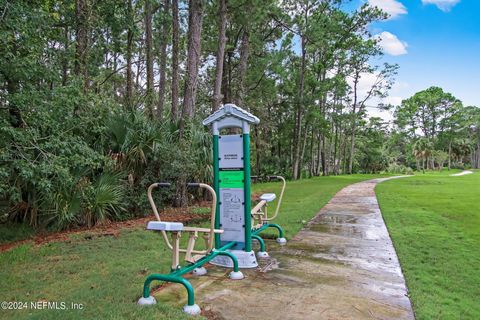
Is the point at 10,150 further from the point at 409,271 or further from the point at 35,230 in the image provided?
the point at 409,271

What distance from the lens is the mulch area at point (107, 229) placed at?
5.28 metres

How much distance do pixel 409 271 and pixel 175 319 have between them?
2716mm

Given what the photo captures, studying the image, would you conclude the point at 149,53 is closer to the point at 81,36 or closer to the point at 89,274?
the point at 81,36

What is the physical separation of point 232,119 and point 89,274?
2.42 meters

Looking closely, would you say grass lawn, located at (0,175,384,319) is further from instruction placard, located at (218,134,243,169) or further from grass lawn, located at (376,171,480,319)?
grass lawn, located at (376,171,480,319)

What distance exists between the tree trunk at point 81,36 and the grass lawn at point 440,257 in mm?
6580

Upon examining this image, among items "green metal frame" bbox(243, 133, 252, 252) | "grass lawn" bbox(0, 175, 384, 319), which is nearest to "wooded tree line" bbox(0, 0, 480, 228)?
"grass lawn" bbox(0, 175, 384, 319)

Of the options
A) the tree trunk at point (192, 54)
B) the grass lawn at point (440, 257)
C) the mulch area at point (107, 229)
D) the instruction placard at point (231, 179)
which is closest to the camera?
the grass lawn at point (440, 257)

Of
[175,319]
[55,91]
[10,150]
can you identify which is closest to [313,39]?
[55,91]

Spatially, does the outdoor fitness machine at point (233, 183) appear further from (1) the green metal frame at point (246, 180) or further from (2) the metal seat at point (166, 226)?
(2) the metal seat at point (166, 226)

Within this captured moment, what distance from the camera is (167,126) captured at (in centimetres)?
817

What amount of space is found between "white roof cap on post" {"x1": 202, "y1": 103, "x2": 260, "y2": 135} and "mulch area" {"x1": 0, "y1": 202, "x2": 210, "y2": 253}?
2956mm

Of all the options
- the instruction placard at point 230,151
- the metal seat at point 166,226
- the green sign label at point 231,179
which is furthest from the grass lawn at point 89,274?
the instruction placard at point 230,151

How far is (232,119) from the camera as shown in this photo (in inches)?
152
